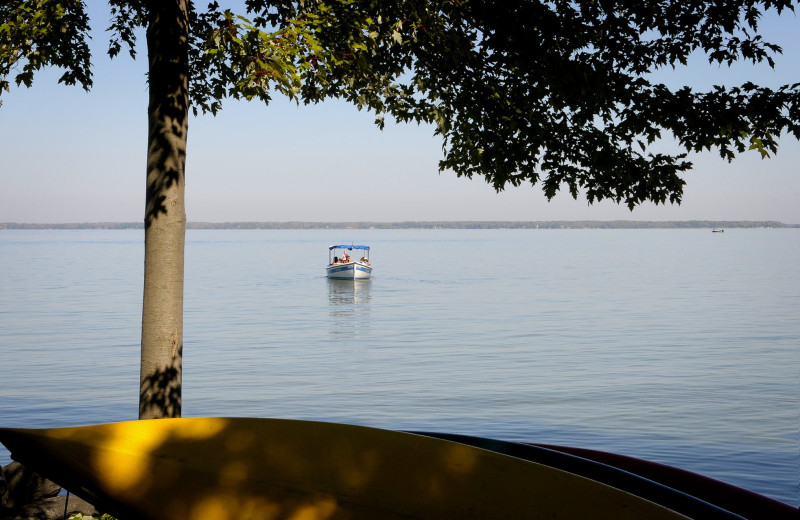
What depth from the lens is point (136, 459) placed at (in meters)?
4.99

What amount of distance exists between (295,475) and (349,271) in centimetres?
6210

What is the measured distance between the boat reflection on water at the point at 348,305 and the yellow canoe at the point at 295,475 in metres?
30.5

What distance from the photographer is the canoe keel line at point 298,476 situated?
15.5 feet

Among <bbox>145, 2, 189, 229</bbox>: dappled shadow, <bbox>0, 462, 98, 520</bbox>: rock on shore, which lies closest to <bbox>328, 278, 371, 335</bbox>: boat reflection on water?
<bbox>0, 462, 98, 520</bbox>: rock on shore

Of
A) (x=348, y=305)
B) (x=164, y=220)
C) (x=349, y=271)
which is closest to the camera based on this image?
(x=164, y=220)

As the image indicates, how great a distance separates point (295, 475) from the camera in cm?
488

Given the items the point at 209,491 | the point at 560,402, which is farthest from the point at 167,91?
the point at 560,402

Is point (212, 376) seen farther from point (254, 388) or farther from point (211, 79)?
point (211, 79)

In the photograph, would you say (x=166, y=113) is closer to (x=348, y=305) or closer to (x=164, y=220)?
(x=164, y=220)

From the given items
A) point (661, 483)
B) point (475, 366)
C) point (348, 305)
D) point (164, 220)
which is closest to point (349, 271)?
point (348, 305)

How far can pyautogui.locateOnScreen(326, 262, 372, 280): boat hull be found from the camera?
66.6m

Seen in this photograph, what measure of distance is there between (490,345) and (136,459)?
25.6 m

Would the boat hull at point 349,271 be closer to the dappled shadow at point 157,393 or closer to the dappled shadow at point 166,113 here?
the dappled shadow at point 166,113

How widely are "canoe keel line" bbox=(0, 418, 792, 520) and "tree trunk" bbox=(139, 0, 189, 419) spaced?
216cm
